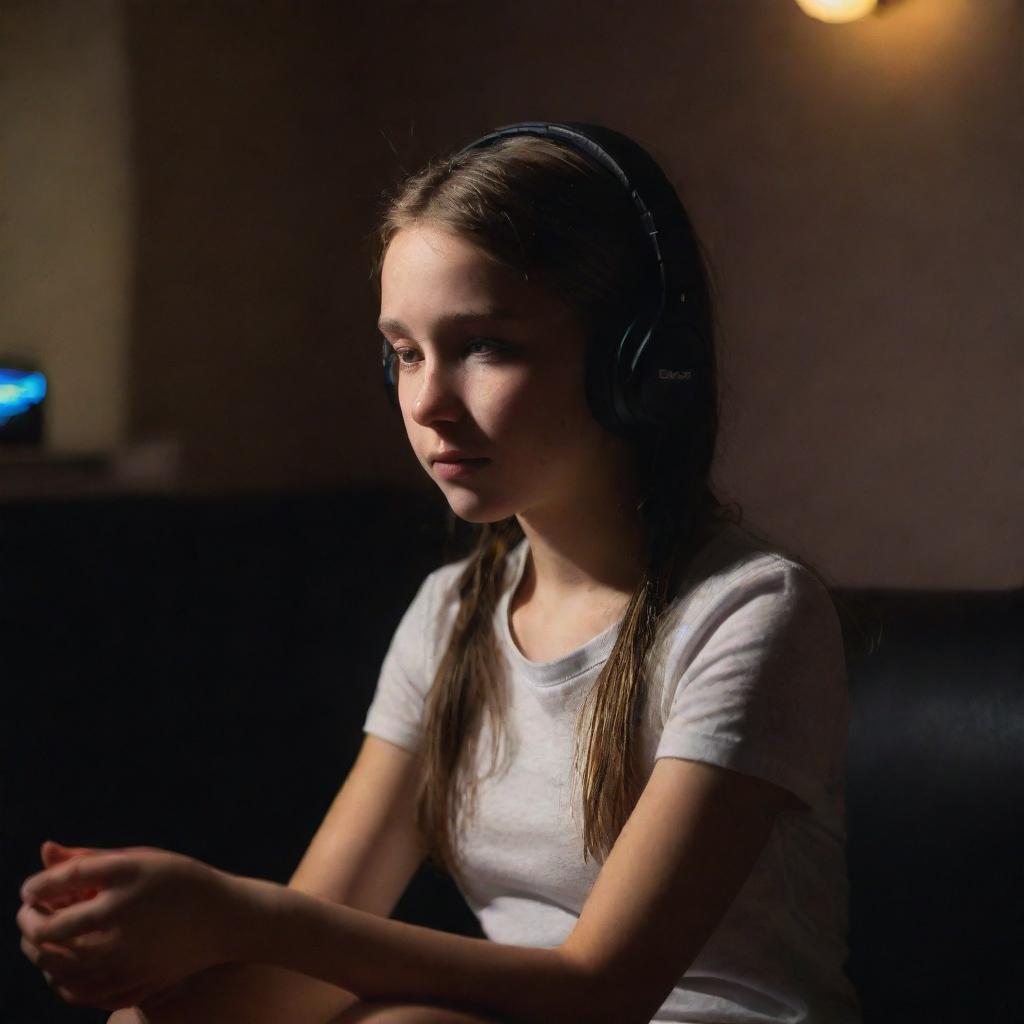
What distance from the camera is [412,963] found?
80cm

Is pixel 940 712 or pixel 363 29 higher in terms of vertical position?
pixel 363 29

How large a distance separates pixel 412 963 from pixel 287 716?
739 mm

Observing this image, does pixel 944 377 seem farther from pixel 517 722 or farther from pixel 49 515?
pixel 49 515

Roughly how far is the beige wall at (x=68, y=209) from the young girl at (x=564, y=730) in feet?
1.95

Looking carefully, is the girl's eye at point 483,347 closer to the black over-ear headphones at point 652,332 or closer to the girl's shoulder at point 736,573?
the black over-ear headphones at point 652,332

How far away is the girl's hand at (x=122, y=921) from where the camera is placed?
2.38ft

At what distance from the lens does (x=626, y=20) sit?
1638 mm

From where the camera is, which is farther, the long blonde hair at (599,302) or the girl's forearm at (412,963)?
the long blonde hair at (599,302)

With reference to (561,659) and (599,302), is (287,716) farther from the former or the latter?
(599,302)

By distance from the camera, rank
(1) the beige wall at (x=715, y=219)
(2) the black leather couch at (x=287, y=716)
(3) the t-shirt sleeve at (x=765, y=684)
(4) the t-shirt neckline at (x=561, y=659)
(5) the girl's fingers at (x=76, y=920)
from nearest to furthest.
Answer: (5) the girl's fingers at (x=76, y=920) → (3) the t-shirt sleeve at (x=765, y=684) → (4) the t-shirt neckline at (x=561, y=659) → (2) the black leather couch at (x=287, y=716) → (1) the beige wall at (x=715, y=219)

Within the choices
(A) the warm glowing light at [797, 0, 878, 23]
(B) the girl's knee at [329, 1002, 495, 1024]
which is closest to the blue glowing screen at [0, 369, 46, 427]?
(B) the girl's knee at [329, 1002, 495, 1024]

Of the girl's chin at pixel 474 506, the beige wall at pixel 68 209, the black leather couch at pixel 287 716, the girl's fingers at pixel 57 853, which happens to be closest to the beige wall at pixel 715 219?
the beige wall at pixel 68 209

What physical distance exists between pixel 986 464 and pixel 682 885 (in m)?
0.77

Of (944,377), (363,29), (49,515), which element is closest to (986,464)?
(944,377)
